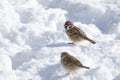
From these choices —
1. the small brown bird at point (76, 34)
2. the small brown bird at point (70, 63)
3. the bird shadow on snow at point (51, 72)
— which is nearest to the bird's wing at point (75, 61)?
the small brown bird at point (70, 63)

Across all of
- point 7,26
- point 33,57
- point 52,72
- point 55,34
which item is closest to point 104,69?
point 52,72

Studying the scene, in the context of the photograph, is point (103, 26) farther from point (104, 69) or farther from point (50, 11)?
point (104, 69)

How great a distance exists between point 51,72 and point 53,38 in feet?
4.15

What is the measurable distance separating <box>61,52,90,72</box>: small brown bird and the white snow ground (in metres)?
0.08

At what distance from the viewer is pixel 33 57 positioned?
23.1ft

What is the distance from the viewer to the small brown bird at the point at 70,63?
20.9 ft

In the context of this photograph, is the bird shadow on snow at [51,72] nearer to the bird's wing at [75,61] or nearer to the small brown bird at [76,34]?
the bird's wing at [75,61]

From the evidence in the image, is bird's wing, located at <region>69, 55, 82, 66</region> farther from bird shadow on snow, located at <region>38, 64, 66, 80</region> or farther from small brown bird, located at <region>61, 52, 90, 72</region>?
bird shadow on snow, located at <region>38, 64, 66, 80</region>

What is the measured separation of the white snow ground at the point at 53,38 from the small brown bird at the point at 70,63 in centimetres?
8

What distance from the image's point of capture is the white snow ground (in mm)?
6500

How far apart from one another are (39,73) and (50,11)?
231 centimetres

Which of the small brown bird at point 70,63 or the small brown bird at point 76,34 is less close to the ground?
the small brown bird at point 76,34

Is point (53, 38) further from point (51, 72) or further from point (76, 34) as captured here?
point (51, 72)

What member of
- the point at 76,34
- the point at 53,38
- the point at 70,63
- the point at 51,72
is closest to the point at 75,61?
the point at 70,63
